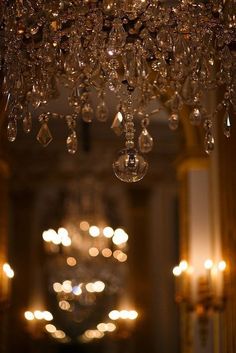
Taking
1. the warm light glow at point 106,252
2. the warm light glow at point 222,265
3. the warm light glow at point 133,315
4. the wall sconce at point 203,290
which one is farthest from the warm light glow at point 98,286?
the warm light glow at point 222,265

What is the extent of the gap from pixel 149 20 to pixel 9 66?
0.94 meters

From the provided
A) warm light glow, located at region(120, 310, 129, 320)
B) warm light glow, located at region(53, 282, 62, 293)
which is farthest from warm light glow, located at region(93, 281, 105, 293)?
warm light glow, located at region(120, 310, 129, 320)

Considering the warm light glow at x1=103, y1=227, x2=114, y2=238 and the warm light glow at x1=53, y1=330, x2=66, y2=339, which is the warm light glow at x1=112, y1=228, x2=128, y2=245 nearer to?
the warm light glow at x1=103, y1=227, x2=114, y2=238

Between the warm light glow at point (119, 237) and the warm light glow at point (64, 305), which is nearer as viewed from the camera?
the warm light glow at point (119, 237)

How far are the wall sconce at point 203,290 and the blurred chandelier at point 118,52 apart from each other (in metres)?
2.85

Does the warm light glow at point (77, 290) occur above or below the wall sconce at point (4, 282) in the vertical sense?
above

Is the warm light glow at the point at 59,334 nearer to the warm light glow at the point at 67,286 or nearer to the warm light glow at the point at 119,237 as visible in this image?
the warm light glow at the point at 67,286

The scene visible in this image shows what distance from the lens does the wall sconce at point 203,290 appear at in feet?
25.5

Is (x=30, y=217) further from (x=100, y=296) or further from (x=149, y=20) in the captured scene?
(x=149, y=20)

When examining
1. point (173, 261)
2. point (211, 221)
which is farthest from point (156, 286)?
point (211, 221)

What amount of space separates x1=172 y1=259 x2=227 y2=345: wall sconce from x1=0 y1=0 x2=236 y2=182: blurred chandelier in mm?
2846

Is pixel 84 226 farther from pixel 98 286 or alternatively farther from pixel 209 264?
pixel 209 264

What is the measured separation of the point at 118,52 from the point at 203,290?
3.83 m

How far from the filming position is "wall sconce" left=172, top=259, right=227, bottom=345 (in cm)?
776
